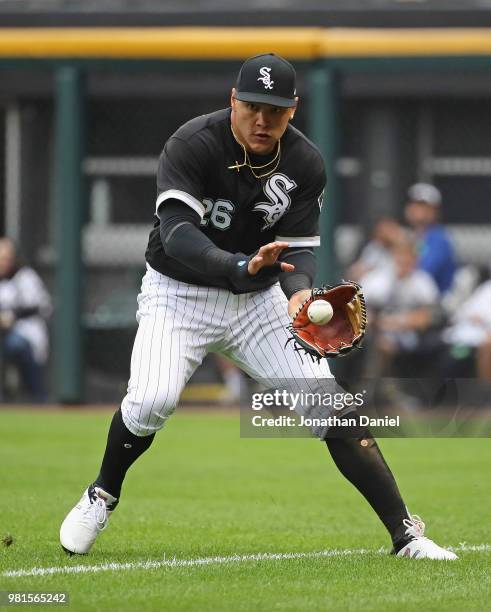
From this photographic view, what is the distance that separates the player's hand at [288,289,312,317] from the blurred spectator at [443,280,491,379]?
5.57 m

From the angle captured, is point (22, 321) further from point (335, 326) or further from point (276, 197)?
point (335, 326)

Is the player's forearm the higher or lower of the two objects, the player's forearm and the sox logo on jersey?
the lower

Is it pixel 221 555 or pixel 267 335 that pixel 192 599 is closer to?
pixel 221 555

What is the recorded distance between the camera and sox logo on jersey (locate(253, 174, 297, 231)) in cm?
465

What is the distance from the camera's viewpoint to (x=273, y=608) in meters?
3.68

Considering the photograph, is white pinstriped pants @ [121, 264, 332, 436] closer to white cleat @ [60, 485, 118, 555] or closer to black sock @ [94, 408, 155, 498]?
black sock @ [94, 408, 155, 498]

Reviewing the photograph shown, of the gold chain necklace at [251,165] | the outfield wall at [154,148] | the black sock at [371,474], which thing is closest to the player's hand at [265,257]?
the gold chain necklace at [251,165]

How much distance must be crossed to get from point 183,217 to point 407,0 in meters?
6.92

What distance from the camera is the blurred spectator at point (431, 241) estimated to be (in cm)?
1023

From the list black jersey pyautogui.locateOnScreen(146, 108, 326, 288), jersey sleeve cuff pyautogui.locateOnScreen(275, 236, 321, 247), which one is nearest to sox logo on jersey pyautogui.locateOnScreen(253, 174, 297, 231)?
black jersey pyautogui.locateOnScreen(146, 108, 326, 288)

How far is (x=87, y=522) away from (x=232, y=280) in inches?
41.8

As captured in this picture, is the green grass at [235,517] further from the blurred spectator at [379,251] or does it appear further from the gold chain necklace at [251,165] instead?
the blurred spectator at [379,251]

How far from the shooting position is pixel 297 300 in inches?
179

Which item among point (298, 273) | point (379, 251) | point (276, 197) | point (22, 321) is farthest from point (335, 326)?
point (22, 321)
